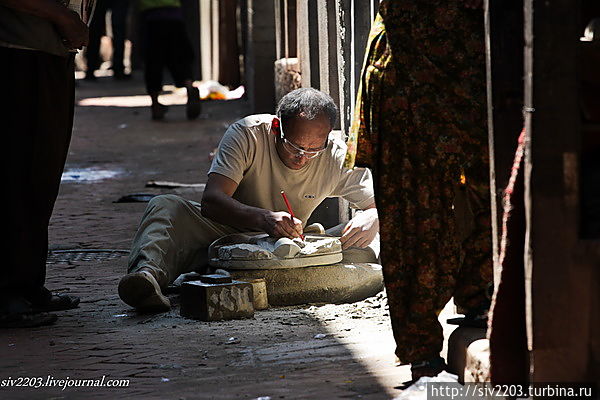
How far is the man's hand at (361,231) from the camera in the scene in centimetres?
553

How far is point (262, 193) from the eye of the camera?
5633 millimetres

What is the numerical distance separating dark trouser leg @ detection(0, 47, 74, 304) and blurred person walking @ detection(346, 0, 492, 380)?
173cm

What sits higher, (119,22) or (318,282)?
(119,22)

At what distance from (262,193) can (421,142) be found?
6.95 ft

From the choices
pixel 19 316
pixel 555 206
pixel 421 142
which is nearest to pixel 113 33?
pixel 19 316

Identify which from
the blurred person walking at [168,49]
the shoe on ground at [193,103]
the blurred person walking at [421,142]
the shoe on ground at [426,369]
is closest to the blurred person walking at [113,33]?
the blurred person walking at [168,49]

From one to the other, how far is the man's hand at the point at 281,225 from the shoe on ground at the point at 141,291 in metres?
0.62

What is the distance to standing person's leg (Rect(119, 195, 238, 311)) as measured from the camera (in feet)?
17.4

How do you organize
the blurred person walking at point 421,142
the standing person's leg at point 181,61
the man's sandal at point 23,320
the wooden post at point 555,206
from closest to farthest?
1. the wooden post at point 555,206
2. the blurred person walking at point 421,142
3. the man's sandal at point 23,320
4. the standing person's leg at point 181,61

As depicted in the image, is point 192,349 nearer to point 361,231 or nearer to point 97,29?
point 361,231

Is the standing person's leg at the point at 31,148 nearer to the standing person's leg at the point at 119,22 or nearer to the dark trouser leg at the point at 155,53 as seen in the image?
the dark trouser leg at the point at 155,53

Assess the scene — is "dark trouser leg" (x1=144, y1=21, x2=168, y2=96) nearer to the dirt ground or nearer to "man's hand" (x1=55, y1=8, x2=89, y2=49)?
the dirt ground

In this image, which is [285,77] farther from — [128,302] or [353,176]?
[128,302]

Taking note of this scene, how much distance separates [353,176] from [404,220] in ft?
6.90
